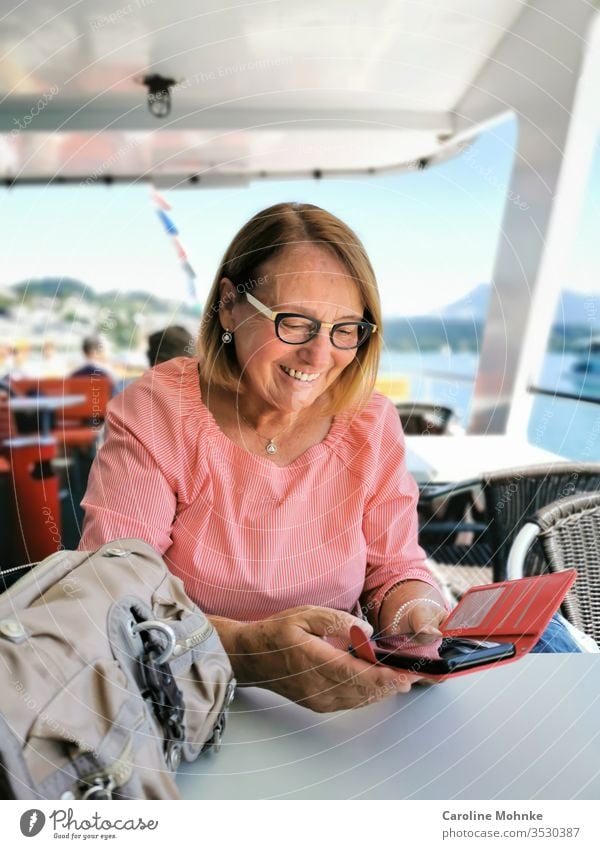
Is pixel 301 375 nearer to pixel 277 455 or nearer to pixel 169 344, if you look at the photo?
pixel 277 455

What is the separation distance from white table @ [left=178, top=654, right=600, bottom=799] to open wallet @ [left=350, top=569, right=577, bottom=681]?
0.19 ft

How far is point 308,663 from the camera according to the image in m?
0.60

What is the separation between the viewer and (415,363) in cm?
90

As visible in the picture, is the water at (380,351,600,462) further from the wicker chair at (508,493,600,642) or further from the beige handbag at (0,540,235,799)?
the beige handbag at (0,540,235,799)

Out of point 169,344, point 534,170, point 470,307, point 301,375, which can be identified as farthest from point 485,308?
point 169,344

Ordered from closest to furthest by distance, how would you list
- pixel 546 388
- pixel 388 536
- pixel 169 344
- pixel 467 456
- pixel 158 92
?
pixel 388 536
pixel 158 92
pixel 546 388
pixel 169 344
pixel 467 456

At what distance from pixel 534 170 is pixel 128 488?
624 mm

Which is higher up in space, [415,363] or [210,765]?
[415,363]

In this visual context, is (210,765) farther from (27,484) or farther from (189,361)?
(27,484)

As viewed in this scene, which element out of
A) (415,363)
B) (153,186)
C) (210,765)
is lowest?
(210,765)

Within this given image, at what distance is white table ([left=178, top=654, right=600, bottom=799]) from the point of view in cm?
52

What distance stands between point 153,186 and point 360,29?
803 millimetres

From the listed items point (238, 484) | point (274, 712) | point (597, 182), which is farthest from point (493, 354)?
point (274, 712)

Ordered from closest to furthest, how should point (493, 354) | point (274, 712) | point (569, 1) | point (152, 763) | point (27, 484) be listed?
point (152, 763) < point (274, 712) < point (493, 354) < point (569, 1) < point (27, 484)
